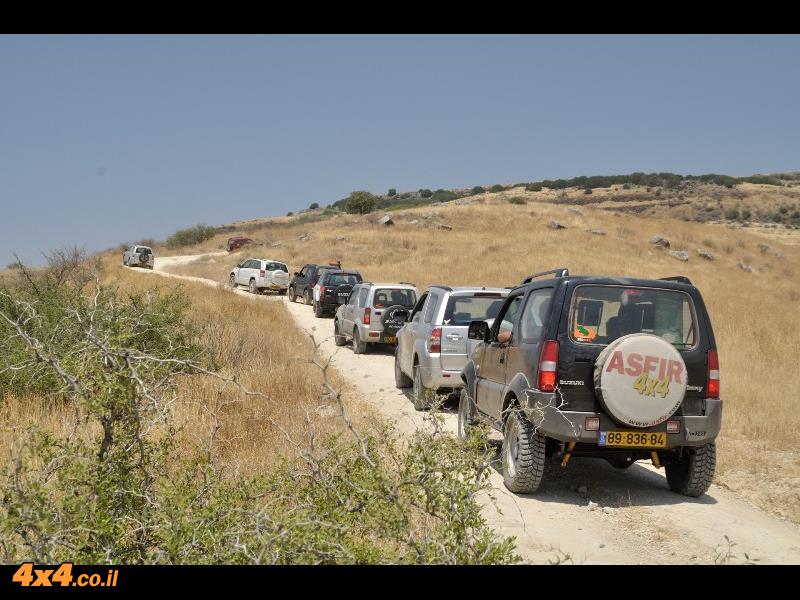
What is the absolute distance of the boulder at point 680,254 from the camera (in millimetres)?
42156

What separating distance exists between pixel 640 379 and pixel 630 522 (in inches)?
47.8

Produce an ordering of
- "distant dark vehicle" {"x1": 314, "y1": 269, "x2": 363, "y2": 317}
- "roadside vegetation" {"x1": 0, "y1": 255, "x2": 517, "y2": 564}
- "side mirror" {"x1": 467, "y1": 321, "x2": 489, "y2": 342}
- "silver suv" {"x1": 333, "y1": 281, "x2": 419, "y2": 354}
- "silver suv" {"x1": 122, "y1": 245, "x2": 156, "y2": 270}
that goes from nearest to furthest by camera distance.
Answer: "roadside vegetation" {"x1": 0, "y1": 255, "x2": 517, "y2": 564} < "side mirror" {"x1": 467, "y1": 321, "x2": 489, "y2": 342} < "silver suv" {"x1": 333, "y1": 281, "x2": 419, "y2": 354} < "distant dark vehicle" {"x1": 314, "y1": 269, "x2": 363, "y2": 317} < "silver suv" {"x1": 122, "y1": 245, "x2": 156, "y2": 270}

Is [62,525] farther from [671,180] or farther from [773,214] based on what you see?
[671,180]

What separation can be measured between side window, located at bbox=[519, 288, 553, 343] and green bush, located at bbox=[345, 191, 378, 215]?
77.5 m

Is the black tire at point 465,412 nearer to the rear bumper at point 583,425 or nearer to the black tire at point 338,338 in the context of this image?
the rear bumper at point 583,425

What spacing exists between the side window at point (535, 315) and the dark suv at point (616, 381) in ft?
0.06

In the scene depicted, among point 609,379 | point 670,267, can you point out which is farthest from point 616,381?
point 670,267

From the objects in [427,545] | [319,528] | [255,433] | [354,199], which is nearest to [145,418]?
[319,528]

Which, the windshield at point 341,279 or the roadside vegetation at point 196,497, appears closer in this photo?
the roadside vegetation at point 196,497

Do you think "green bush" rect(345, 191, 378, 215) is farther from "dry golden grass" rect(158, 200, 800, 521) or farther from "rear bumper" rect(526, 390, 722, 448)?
"rear bumper" rect(526, 390, 722, 448)

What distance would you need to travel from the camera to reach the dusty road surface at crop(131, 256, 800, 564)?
5199 mm

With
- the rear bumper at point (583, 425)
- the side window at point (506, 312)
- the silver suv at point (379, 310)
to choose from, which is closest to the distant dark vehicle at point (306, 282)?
the silver suv at point (379, 310)

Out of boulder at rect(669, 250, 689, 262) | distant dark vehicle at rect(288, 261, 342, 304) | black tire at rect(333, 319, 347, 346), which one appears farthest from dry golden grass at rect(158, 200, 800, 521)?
black tire at rect(333, 319, 347, 346)

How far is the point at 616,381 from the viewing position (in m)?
6.03
